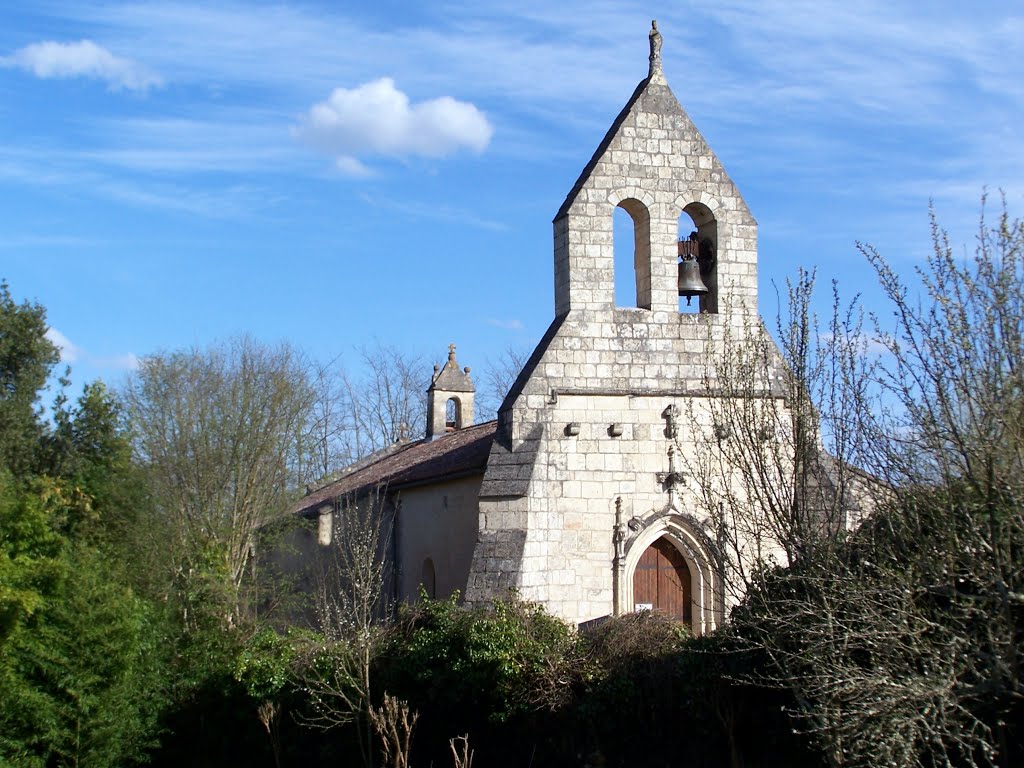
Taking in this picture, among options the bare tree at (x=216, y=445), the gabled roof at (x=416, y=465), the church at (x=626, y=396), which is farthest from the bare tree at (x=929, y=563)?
the bare tree at (x=216, y=445)

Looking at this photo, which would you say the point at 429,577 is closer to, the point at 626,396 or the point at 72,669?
the point at 72,669

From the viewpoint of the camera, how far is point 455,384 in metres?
28.5

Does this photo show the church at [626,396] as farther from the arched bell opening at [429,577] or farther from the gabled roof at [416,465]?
the arched bell opening at [429,577]

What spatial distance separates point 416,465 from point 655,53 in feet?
32.9

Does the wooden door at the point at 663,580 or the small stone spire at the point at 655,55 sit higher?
the small stone spire at the point at 655,55

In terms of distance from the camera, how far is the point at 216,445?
926 inches

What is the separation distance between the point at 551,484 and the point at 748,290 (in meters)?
3.52

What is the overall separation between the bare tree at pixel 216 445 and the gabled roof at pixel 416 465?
1748 millimetres

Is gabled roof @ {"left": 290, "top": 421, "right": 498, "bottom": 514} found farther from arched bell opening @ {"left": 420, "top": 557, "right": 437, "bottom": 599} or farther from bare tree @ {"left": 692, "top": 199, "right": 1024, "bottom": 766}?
bare tree @ {"left": 692, "top": 199, "right": 1024, "bottom": 766}

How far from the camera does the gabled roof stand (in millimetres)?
18359

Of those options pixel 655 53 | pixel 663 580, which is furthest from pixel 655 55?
pixel 663 580

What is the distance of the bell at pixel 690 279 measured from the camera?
1437cm

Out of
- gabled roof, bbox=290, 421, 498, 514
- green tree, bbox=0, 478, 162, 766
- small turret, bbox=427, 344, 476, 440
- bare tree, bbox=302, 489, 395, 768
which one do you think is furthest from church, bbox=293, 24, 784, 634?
small turret, bbox=427, 344, 476, 440

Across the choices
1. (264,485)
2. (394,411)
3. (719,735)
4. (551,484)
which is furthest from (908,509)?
(394,411)
